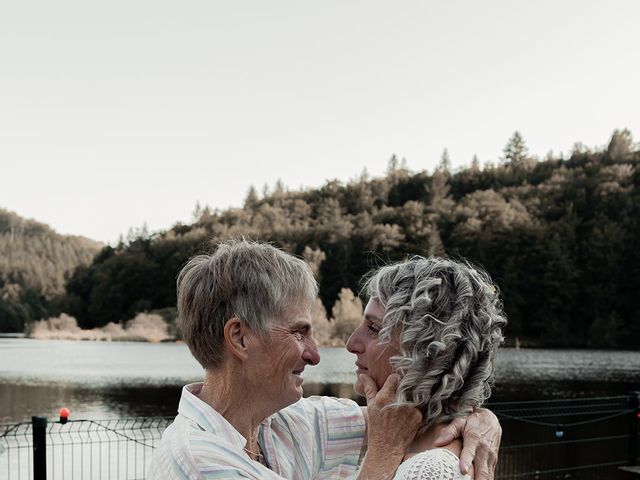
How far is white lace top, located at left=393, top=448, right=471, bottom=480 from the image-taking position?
1707mm

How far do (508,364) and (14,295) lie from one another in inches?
2774

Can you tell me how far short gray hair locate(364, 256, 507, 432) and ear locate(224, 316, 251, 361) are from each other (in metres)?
0.35

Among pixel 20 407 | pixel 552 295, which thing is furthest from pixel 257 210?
pixel 20 407

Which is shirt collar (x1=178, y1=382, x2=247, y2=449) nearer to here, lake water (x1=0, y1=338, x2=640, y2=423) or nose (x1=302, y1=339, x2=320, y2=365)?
nose (x1=302, y1=339, x2=320, y2=365)

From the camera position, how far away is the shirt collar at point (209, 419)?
1.70 meters

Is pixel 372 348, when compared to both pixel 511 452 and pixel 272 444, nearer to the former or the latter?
pixel 272 444

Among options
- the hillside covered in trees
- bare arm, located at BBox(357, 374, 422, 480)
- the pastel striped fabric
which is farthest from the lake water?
the hillside covered in trees

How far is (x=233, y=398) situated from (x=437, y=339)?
1.64 feet

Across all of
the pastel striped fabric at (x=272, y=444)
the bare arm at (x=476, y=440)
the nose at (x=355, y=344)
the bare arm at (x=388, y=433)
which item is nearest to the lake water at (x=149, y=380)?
the pastel striped fabric at (x=272, y=444)

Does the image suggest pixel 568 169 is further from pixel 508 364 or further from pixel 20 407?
pixel 20 407

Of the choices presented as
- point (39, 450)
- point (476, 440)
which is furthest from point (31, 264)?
point (476, 440)

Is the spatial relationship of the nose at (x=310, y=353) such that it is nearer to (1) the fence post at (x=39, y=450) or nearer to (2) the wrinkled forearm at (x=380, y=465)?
(2) the wrinkled forearm at (x=380, y=465)

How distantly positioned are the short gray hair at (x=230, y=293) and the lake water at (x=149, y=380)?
1921cm

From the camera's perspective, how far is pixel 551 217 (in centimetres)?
8106
